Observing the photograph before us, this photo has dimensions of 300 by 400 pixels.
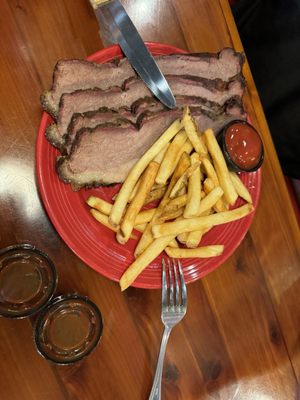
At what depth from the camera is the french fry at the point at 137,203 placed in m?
1.77

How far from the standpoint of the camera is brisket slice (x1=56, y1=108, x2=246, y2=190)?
5.87 ft

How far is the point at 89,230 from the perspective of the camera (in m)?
1.86

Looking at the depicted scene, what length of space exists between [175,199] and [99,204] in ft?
0.89

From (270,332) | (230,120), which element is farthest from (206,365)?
(230,120)

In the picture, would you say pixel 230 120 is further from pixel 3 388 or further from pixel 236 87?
pixel 3 388

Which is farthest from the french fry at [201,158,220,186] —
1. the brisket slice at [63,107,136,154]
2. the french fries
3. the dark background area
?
the dark background area

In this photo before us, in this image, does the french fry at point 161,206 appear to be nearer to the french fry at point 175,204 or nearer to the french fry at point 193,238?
the french fry at point 175,204

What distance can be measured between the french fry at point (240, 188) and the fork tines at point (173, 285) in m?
0.35

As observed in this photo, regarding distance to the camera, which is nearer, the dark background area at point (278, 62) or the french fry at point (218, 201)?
the french fry at point (218, 201)

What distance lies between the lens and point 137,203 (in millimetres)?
1772

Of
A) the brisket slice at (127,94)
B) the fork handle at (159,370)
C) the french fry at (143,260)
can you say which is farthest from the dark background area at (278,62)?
the fork handle at (159,370)

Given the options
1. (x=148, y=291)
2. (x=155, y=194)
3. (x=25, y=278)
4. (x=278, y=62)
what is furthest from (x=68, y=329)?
(x=278, y=62)

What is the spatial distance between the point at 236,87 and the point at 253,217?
557 millimetres

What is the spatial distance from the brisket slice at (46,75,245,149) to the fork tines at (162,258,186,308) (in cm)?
61
